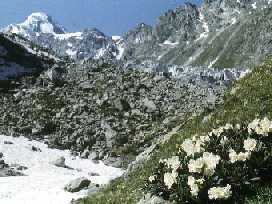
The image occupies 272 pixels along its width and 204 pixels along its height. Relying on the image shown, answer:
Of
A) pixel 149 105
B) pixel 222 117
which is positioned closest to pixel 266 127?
pixel 222 117

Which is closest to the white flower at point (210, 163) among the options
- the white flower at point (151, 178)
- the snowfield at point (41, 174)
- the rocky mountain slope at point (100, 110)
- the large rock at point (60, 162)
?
the white flower at point (151, 178)

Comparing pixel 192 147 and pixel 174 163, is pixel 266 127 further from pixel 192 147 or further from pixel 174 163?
pixel 174 163

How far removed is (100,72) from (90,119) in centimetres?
2635

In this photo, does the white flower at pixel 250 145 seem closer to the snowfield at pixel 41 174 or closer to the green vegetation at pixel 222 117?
the green vegetation at pixel 222 117

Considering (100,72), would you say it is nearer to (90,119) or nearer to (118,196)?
(90,119)

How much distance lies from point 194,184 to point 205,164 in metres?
0.58

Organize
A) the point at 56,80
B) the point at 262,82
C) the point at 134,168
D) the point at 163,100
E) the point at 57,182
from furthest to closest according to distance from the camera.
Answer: the point at 56,80, the point at 163,100, the point at 57,182, the point at 134,168, the point at 262,82

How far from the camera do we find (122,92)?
233 feet

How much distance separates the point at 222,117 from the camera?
20891mm

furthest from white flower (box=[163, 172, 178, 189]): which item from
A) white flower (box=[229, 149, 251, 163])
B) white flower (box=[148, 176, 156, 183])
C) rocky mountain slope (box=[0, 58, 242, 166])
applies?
rocky mountain slope (box=[0, 58, 242, 166])

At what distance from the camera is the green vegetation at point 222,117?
19.0 m

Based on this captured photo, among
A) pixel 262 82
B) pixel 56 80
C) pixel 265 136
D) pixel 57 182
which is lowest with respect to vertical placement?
pixel 57 182

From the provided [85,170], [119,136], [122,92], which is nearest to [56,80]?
[122,92]

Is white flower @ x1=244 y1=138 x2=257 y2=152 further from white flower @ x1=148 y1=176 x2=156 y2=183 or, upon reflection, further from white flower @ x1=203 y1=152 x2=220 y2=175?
white flower @ x1=148 y1=176 x2=156 y2=183
